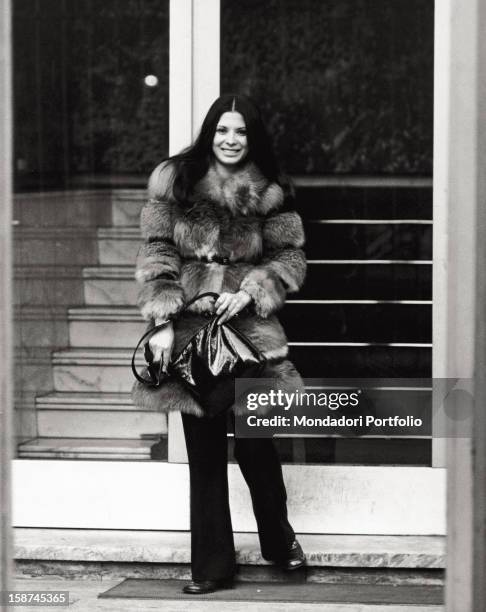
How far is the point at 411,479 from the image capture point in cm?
464

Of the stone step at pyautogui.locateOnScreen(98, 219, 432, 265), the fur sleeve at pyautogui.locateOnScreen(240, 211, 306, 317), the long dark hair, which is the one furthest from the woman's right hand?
the stone step at pyautogui.locateOnScreen(98, 219, 432, 265)

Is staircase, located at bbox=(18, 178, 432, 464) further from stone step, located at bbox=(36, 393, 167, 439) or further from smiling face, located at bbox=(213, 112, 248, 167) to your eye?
smiling face, located at bbox=(213, 112, 248, 167)

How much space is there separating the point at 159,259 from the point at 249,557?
1.12 meters

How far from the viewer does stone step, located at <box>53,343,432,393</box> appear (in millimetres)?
5020

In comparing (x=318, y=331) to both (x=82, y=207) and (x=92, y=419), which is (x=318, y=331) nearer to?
(x=92, y=419)

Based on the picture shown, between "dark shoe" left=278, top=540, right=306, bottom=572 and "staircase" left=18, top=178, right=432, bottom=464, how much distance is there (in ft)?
1.89

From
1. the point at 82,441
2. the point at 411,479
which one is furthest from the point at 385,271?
the point at 82,441

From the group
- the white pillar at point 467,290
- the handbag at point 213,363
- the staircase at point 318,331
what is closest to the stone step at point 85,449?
the staircase at point 318,331

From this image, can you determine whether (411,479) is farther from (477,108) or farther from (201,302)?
(477,108)

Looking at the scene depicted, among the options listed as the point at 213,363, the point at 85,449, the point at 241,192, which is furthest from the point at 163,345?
the point at 85,449

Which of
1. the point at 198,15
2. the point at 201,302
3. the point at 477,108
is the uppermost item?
the point at 198,15

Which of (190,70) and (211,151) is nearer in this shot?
(211,151)

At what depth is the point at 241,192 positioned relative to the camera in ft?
13.6

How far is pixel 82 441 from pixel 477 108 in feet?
9.79
